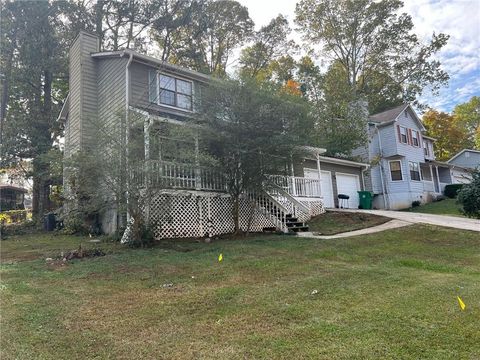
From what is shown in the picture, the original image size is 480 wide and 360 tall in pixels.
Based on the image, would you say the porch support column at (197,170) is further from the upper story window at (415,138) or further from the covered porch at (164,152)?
the upper story window at (415,138)

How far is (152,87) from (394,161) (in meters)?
18.3

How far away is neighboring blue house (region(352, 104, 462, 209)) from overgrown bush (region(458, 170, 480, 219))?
39.0 ft

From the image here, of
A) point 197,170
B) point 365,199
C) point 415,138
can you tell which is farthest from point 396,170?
point 197,170

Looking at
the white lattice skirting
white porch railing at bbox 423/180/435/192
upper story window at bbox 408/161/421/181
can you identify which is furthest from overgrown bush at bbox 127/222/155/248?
white porch railing at bbox 423/180/435/192

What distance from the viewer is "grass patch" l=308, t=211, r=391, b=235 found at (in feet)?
41.8

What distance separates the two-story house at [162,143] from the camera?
9.14m

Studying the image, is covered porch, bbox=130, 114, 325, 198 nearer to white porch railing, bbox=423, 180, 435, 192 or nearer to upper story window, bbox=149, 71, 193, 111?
upper story window, bbox=149, 71, 193, 111

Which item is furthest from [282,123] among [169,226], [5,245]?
[5,245]

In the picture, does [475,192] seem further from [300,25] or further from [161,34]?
[300,25]

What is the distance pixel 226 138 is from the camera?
1054 centimetres

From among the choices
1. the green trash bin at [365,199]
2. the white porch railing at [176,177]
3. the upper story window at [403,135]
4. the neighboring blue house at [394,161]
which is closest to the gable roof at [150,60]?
the white porch railing at [176,177]

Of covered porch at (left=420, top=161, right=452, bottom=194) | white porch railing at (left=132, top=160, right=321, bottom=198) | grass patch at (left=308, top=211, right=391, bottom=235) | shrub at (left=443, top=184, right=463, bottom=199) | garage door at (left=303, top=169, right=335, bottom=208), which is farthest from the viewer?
shrub at (left=443, top=184, right=463, bottom=199)

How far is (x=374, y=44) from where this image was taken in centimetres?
3120

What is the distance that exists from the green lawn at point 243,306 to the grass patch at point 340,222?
13.8 ft
